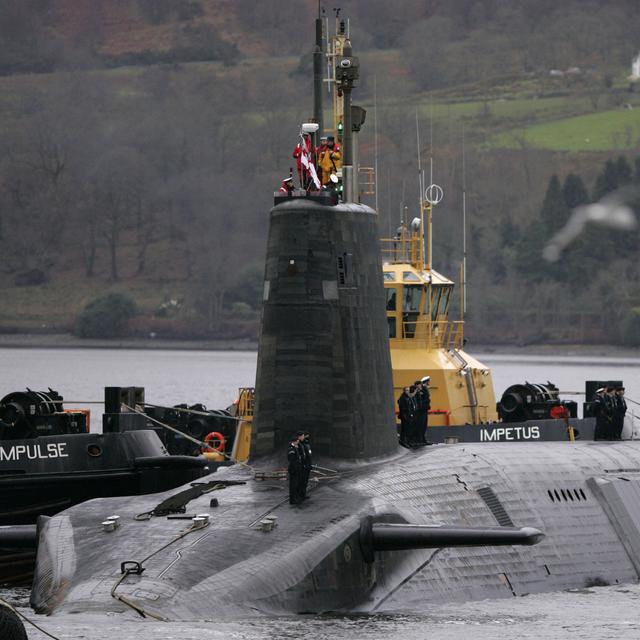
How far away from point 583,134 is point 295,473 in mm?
130615

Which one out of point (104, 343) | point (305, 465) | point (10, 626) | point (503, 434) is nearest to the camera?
point (10, 626)

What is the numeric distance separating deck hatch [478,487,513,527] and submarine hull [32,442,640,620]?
0.9 inches

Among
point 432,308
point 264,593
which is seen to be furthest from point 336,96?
point 264,593

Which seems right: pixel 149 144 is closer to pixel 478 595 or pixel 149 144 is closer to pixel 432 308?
pixel 432 308

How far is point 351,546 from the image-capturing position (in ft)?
57.0

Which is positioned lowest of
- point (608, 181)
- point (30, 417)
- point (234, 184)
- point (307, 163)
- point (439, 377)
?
point (30, 417)

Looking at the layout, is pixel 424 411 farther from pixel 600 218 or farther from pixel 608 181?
pixel 608 181

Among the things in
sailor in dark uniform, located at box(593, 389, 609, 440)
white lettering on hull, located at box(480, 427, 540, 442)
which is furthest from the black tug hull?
sailor in dark uniform, located at box(593, 389, 609, 440)

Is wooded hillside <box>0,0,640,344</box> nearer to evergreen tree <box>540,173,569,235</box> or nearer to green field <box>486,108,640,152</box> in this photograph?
evergreen tree <box>540,173,569,235</box>

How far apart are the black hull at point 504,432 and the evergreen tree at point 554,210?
92.0 metres

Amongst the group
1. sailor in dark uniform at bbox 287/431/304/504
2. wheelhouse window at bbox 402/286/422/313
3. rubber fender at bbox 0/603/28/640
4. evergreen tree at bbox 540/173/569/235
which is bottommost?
rubber fender at bbox 0/603/28/640

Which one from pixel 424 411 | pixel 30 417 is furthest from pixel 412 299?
pixel 424 411

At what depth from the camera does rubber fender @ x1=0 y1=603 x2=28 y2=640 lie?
43.5 feet

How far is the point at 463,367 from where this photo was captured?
112 ft
